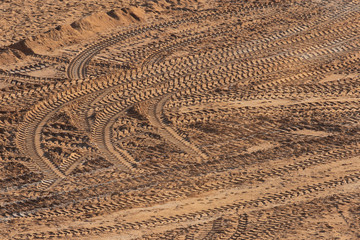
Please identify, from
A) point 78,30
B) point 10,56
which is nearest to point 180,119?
point 78,30

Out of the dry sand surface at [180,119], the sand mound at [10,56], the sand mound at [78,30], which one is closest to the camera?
the dry sand surface at [180,119]

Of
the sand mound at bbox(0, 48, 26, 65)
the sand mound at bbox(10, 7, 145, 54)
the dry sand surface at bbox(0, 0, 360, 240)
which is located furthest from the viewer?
the sand mound at bbox(10, 7, 145, 54)

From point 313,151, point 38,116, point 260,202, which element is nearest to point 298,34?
point 313,151

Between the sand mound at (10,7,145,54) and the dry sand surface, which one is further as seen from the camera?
the sand mound at (10,7,145,54)

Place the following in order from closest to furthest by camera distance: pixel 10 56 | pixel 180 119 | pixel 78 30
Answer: pixel 180 119
pixel 10 56
pixel 78 30

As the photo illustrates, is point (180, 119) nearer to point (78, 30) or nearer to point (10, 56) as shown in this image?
point (78, 30)
